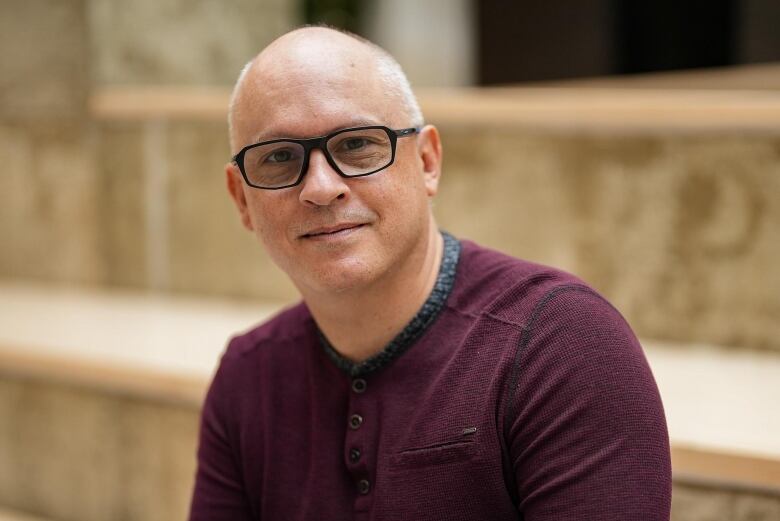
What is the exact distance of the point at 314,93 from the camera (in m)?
1.07

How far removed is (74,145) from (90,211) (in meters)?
0.19

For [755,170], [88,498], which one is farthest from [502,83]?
[88,498]

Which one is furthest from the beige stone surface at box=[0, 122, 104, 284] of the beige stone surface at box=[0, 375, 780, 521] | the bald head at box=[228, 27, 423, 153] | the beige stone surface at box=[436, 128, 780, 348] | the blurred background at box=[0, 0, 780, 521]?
the bald head at box=[228, 27, 423, 153]

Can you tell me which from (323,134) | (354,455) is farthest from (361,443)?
(323,134)

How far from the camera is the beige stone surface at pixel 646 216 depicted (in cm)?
180

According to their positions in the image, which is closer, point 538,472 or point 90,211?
point 538,472

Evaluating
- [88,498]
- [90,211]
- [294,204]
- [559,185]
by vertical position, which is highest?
[294,204]

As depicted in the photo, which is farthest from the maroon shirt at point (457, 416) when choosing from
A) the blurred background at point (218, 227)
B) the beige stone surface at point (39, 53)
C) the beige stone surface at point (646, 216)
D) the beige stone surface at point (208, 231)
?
the beige stone surface at point (39, 53)

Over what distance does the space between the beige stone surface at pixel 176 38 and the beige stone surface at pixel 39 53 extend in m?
0.06

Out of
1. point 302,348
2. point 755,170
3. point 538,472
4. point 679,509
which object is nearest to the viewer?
point 538,472

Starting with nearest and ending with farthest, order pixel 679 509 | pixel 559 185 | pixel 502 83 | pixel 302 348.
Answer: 1. pixel 302 348
2. pixel 679 509
3. pixel 559 185
4. pixel 502 83

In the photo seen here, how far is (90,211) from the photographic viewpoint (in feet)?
9.05

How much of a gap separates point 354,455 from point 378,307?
0.17 m

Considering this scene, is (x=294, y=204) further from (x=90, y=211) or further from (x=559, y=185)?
(x=90, y=211)
